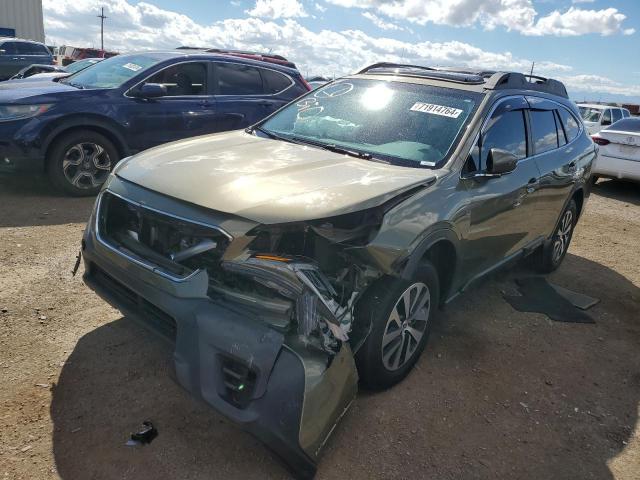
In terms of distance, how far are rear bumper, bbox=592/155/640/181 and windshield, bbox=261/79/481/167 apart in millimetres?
7096

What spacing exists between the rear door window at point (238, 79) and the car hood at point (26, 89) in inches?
72.0

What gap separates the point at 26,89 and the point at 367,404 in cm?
547

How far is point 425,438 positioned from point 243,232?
1471mm

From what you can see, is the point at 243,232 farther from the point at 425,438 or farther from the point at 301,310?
the point at 425,438

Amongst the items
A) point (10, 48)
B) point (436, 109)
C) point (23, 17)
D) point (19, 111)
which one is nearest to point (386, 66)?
point (436, 109)

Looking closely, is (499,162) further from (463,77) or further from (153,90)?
(153,90)

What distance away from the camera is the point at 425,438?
2713 mm

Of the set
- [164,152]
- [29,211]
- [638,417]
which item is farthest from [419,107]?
[29,211]

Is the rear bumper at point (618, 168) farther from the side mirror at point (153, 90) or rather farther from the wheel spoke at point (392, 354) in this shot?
the wheel spoke at point (392, 354)

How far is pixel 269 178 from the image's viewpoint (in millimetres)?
2688

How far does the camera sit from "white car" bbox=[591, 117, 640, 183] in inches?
373

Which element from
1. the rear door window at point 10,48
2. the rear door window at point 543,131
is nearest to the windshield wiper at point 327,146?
the rear door window at point 543,131

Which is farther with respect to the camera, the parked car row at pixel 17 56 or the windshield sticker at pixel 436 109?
the parked car row at pixel 17 56

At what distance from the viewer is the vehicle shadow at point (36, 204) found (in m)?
5.32
